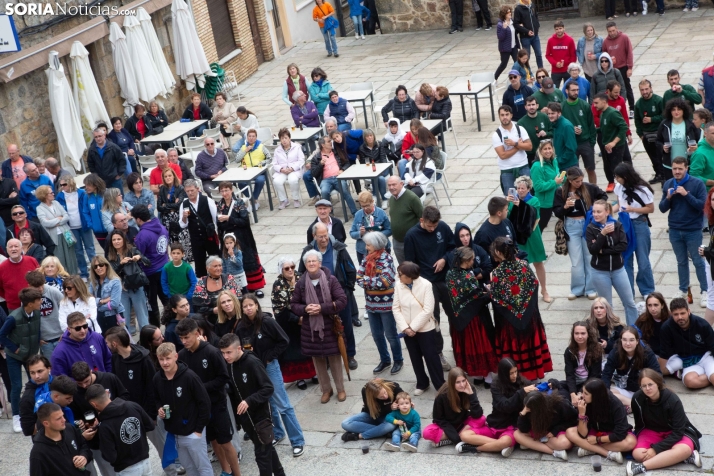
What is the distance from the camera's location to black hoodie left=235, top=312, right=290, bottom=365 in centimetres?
848

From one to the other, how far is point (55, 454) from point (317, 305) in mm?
2777

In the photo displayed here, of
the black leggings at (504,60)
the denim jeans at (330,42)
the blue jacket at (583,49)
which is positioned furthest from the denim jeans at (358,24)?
the blue jacket at (583,49)

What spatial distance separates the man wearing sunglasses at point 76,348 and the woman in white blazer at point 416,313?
268 cm

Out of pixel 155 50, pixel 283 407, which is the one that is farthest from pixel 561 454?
pixel 155 50

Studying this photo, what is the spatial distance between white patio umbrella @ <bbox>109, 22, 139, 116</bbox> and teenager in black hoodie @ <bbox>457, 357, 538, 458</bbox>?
37.2 feet

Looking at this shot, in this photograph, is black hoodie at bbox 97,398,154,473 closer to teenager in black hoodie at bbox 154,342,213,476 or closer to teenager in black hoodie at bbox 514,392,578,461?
teenager in black hoodie at bbox 154,342,213,476

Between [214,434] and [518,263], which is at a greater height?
[518,263]

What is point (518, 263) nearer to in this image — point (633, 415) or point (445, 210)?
point (633, 415)

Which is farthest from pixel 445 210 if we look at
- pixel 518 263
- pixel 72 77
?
pixel 72 77

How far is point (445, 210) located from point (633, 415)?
239 inches

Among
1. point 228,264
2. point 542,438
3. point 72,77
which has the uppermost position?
point 72,77

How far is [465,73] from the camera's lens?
65.4 ft

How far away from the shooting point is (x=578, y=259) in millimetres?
10406

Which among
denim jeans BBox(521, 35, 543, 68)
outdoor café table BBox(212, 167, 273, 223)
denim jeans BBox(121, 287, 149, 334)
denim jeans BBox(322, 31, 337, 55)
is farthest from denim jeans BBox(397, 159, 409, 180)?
denim jeans BBox(322, 31, 337, 55)
